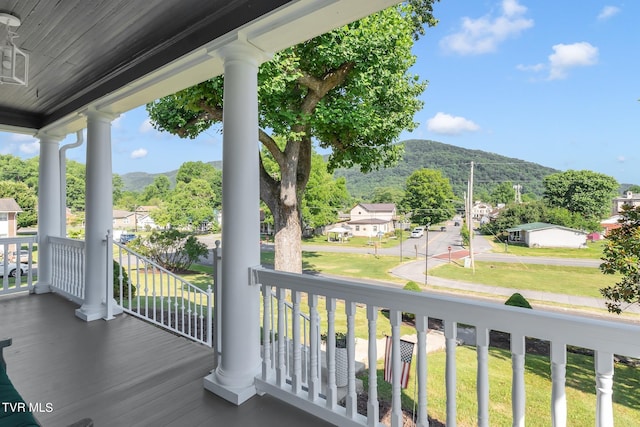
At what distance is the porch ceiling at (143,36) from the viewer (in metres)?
1.72

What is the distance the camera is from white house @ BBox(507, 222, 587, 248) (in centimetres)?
444

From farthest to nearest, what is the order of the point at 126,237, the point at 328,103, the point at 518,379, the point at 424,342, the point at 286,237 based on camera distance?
the point at 126,237, the point at 286,237, the point at 328,103, the point at 424,342, the point at 518,379

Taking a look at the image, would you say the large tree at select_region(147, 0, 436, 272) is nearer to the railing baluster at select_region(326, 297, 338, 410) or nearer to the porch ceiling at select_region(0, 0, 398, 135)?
the porch ceiling at select_region(0, 0, 398, 135)

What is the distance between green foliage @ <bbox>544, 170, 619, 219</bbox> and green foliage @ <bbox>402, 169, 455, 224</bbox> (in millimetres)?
2013

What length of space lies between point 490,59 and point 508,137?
3.06m

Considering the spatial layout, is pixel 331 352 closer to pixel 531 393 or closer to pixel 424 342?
pixel 424 342

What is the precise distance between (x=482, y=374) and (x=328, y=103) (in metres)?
5.93

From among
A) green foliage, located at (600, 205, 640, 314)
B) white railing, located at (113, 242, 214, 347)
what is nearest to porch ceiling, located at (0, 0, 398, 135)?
white railing, located at (113, 242, 214, 347)

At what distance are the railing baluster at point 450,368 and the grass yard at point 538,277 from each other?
4.66m

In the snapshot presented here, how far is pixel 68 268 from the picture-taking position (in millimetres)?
4215

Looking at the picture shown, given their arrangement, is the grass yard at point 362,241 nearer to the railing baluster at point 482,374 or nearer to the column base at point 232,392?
the column base at point 232,392

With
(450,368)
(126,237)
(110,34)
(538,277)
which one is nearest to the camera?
(450,368)

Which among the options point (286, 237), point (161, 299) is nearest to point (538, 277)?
point (286, 237)

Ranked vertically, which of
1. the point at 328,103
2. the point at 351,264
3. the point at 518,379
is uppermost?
the point at 328,103
